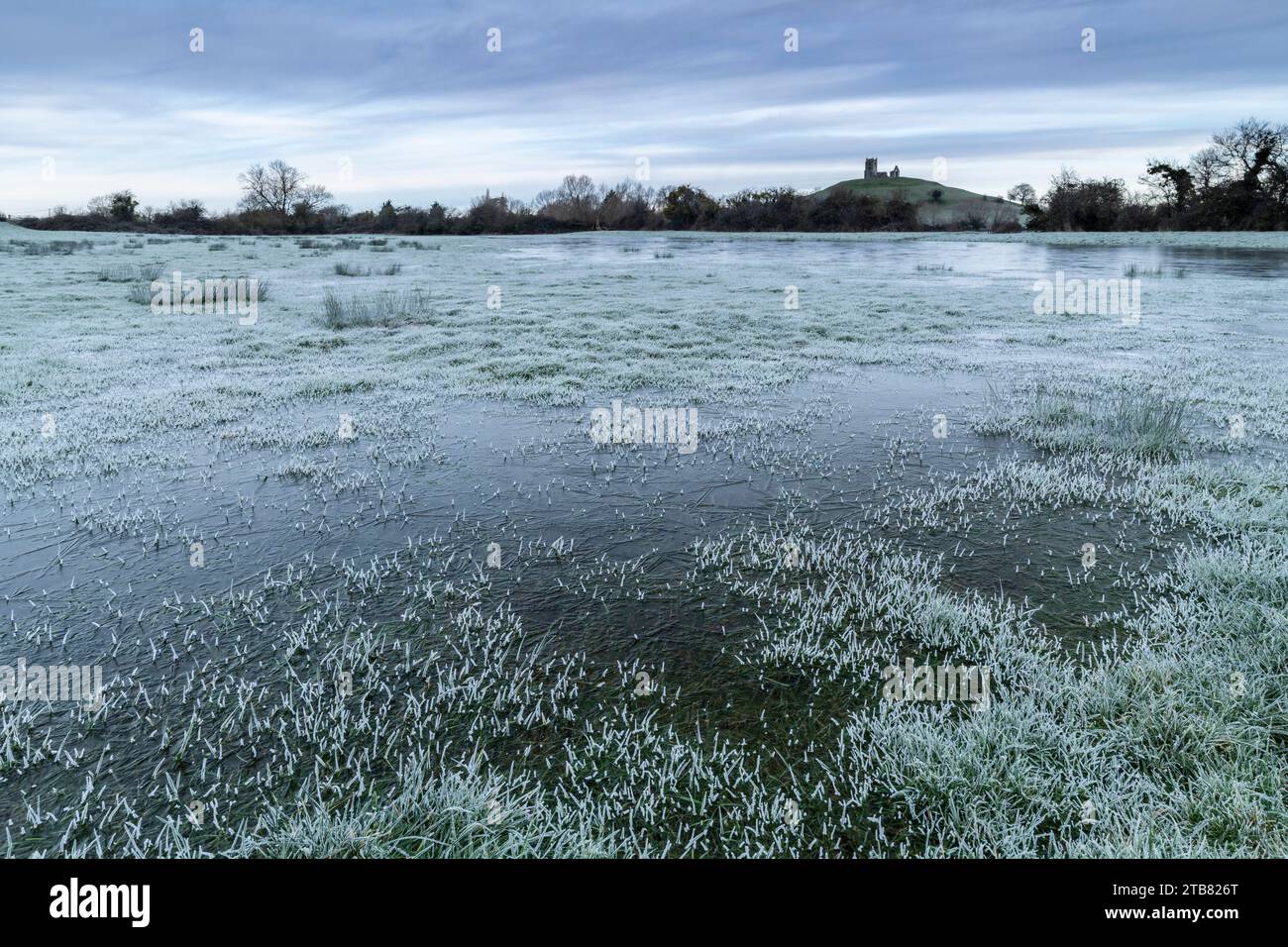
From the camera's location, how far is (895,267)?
121ft

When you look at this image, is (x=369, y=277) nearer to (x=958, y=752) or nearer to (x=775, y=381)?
Answer: (x=775, y=381)

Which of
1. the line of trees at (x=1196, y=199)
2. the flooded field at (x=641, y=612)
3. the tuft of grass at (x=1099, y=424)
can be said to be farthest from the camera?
the line of trees at (x=1196, y=199)

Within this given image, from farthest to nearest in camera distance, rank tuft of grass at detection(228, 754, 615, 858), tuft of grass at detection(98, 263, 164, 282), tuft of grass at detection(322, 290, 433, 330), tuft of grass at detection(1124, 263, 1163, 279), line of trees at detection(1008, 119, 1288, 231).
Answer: line of trees at detection(1008, 119, 1288, 231) → tuft of grass at detection(1124, 263, 1163, 279) → tuft of grass at detection(98, 263, 164, 282) → tuft of grass at detection(322, 290, 433, 330) → tuft of grass at detection(228, 754, 615, 858)

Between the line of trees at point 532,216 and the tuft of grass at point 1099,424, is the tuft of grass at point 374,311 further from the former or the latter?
the line of trees at point 532,216

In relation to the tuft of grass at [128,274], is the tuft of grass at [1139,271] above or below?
above

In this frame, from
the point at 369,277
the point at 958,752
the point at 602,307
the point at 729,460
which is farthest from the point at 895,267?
the point at 958,752

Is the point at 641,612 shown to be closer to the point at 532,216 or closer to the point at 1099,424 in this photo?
the point at 1099,424

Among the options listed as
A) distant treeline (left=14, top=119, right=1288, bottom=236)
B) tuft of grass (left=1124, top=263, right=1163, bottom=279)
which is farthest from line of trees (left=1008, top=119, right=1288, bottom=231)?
tuft of grass (left=1124, top=263, right=1163, bottom=279)

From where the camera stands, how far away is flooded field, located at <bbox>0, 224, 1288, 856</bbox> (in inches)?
124

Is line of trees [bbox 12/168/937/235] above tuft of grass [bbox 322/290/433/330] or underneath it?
above

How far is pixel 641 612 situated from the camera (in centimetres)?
492

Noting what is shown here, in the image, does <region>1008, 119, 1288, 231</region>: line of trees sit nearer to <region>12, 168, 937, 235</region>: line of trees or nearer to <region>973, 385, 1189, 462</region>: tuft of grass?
<region>12, 168, 937, 235</region>: line of trees

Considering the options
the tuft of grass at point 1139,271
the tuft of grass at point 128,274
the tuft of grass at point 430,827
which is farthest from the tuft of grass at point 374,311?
the tuft of grass at point 1139,271

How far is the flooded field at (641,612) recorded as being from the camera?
3.16 meters
